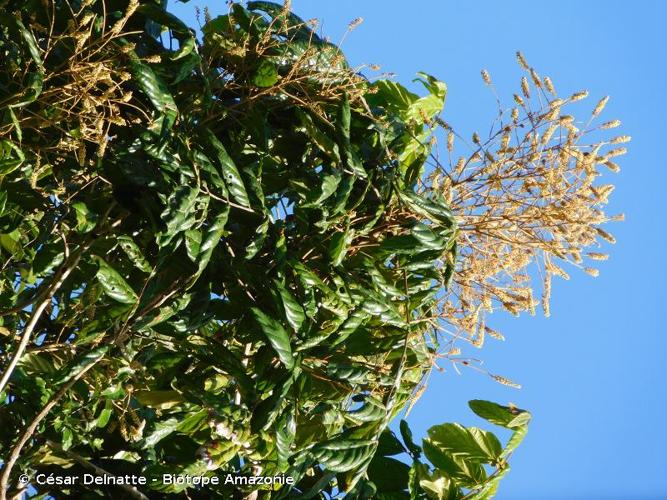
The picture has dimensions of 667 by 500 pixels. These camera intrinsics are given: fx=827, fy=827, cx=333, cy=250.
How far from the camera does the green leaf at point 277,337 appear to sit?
1111 mm

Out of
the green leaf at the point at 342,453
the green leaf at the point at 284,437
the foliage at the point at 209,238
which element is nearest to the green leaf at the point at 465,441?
the foliage at the point at 209,238

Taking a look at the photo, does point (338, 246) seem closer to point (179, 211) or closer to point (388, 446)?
point (179, 211)

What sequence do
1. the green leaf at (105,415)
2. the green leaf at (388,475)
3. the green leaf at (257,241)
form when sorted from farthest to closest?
1. the green leaf at (388,475)
2. the green leaf at (105,415)
3. the green leaf at (257,241)

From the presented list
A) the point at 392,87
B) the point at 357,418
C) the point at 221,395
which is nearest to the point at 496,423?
the point at 357,418

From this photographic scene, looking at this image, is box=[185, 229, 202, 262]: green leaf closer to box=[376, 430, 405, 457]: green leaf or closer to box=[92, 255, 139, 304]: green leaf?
box=[92, 255, 139, 304]: green leaf

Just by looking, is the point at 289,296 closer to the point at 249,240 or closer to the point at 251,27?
the point at 249,240

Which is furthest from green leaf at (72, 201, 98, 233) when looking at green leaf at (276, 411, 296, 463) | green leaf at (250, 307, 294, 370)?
green leaf at (276, 411, 296, 463)

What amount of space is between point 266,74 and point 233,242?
255 millimetres

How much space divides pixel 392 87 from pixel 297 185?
0.38m

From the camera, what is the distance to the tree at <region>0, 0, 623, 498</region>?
113cm

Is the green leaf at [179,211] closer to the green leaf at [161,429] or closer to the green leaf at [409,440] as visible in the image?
the green leaf at [161,429]

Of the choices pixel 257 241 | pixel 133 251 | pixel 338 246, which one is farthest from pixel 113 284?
pixel 338 246

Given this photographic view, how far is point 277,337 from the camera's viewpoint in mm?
1115

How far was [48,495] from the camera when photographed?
1453 mm
